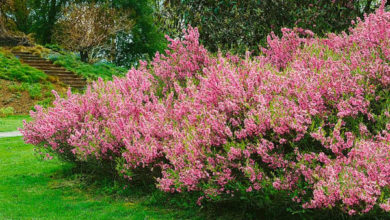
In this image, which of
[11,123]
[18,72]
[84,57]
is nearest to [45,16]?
[84,57]

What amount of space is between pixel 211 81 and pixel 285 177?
5.78 ft

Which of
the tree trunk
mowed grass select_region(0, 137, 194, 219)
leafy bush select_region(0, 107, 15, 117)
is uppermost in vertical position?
the tree trunk

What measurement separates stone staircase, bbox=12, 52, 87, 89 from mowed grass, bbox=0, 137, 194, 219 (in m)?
14.6

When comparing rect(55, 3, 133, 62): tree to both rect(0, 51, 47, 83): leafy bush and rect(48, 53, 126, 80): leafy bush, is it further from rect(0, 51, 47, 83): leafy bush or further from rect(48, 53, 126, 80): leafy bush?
rect(0, 51, 47, 83): leafy bush

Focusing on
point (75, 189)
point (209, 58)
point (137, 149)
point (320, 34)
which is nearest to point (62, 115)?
point (75, 189)

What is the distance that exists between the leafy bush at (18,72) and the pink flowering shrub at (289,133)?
55.3 ft

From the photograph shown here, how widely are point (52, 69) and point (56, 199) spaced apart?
65.8 feet

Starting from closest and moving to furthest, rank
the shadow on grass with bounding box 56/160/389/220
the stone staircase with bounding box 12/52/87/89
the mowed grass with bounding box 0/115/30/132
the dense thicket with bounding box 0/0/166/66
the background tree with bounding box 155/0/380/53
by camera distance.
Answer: the shadow on grass with bounding box 56/160/389/220 < the background tree with bounding box 155/0/380/53 < the mowed grass with bounding box 0/115/30/132 < the stone staircase with bounding box 12/52/87/89 < the dense thicket with bounding box 0/0/166/66

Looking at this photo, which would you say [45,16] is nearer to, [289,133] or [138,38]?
[138,38]

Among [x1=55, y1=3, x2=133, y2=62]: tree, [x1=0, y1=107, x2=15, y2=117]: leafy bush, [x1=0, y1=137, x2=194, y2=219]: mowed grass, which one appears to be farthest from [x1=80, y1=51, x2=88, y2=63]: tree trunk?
[x1=0, y1=137, x2=194, y2=219]: mowed grass

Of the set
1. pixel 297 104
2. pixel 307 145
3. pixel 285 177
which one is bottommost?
pixel 285 177

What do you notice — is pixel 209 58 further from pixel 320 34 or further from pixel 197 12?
pixel 320 34

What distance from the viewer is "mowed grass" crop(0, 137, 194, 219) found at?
5.77m

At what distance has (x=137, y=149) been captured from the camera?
5820mm
